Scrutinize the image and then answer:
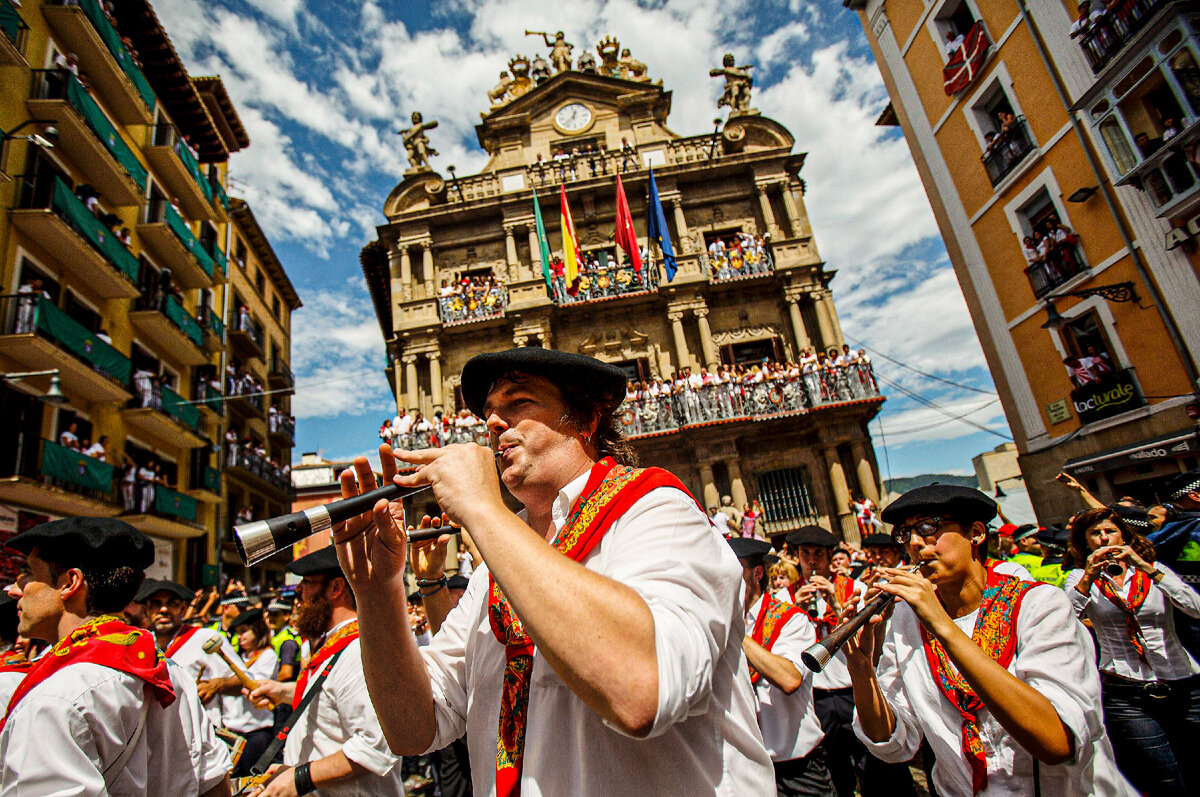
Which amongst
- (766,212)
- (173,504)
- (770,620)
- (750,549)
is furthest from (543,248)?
(770,620)

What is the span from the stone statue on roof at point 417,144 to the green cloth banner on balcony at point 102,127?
8038mm

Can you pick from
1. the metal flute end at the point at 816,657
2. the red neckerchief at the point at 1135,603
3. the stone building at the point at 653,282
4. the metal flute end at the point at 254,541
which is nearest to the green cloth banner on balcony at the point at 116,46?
the stone building at the point at 653,282

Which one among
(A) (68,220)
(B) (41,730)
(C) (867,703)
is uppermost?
(A) (68,220)

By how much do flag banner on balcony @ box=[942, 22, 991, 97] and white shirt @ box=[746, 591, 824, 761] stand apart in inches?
690

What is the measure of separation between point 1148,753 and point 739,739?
4.07m

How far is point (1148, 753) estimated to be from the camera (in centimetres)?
380

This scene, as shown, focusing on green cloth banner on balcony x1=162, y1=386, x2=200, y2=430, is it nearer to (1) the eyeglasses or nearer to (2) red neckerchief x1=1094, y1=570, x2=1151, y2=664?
(1) the eyeglasses

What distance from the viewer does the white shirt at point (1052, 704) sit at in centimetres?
227

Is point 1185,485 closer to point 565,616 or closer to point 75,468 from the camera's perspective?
point 565,616

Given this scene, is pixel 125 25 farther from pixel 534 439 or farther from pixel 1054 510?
pixel 1054 510

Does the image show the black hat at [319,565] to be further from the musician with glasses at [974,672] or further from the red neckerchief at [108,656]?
the musician with glasses at [974,672]

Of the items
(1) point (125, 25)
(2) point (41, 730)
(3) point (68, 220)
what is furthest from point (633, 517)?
(1) point (125, 25)

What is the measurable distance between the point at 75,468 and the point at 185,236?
30.9 feet

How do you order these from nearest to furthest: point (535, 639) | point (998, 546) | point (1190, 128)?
point (535, 639) → point (998, 546) → point (1190, 128)
